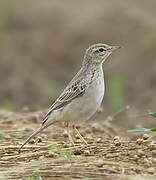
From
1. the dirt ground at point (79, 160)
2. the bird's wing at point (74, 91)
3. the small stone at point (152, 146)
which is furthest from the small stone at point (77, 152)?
the bird's wing at point (74, 91)

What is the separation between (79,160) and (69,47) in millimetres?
11315

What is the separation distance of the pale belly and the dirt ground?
32cm

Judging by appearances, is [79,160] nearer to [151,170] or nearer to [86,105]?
[151,170]

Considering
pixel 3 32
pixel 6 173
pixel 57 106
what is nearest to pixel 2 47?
pixel 3 32

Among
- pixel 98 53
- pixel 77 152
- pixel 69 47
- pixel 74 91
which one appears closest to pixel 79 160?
pixel 77 152

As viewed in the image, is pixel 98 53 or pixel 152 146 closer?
pixel 152 146

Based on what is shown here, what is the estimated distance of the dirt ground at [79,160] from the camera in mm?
6727

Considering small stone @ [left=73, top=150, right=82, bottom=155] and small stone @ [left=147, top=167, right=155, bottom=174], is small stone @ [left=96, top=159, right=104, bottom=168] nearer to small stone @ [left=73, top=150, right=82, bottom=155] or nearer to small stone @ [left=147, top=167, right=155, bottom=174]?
small stone @ [left=147, top=167, right=155, bottom=174]

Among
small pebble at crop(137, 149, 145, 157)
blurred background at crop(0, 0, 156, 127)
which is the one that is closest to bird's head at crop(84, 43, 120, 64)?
small pebble at crop(137, 149, 145, 157)

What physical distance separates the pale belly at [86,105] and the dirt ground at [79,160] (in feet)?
1.05

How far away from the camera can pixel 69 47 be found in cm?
1830

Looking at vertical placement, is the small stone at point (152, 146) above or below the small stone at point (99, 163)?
above

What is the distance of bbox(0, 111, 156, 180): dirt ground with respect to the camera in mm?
6727

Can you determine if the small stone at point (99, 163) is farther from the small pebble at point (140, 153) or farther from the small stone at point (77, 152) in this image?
the small stone at point (77, 152)
